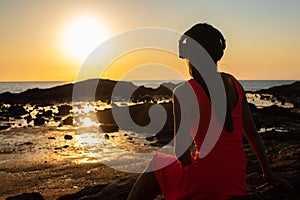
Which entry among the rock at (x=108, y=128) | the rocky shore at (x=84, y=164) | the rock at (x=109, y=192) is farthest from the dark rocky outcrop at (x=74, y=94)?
the rock at (x=109, y=192)

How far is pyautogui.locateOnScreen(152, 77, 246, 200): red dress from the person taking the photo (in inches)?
135

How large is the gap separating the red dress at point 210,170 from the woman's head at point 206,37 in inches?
11.9

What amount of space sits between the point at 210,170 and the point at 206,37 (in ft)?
3.51

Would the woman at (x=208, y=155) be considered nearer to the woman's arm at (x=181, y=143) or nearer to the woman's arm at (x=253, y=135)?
the woman's arm at (x=181, y=143)

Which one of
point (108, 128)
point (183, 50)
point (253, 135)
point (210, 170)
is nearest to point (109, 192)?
point (253, 135)

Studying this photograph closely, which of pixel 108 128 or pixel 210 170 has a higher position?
pixel 210 170

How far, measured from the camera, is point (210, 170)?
3.45 metres

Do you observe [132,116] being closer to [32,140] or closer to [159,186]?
[32,140]

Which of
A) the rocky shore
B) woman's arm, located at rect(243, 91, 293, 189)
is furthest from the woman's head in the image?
the rocky shore

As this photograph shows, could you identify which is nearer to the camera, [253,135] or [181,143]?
[181,143]

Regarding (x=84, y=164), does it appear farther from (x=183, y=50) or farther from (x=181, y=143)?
(x=183, y=50)

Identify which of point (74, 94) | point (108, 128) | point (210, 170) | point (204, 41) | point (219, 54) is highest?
point (204, 41)

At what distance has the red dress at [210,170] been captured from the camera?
3.44 metres

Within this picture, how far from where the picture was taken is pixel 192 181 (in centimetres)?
347
